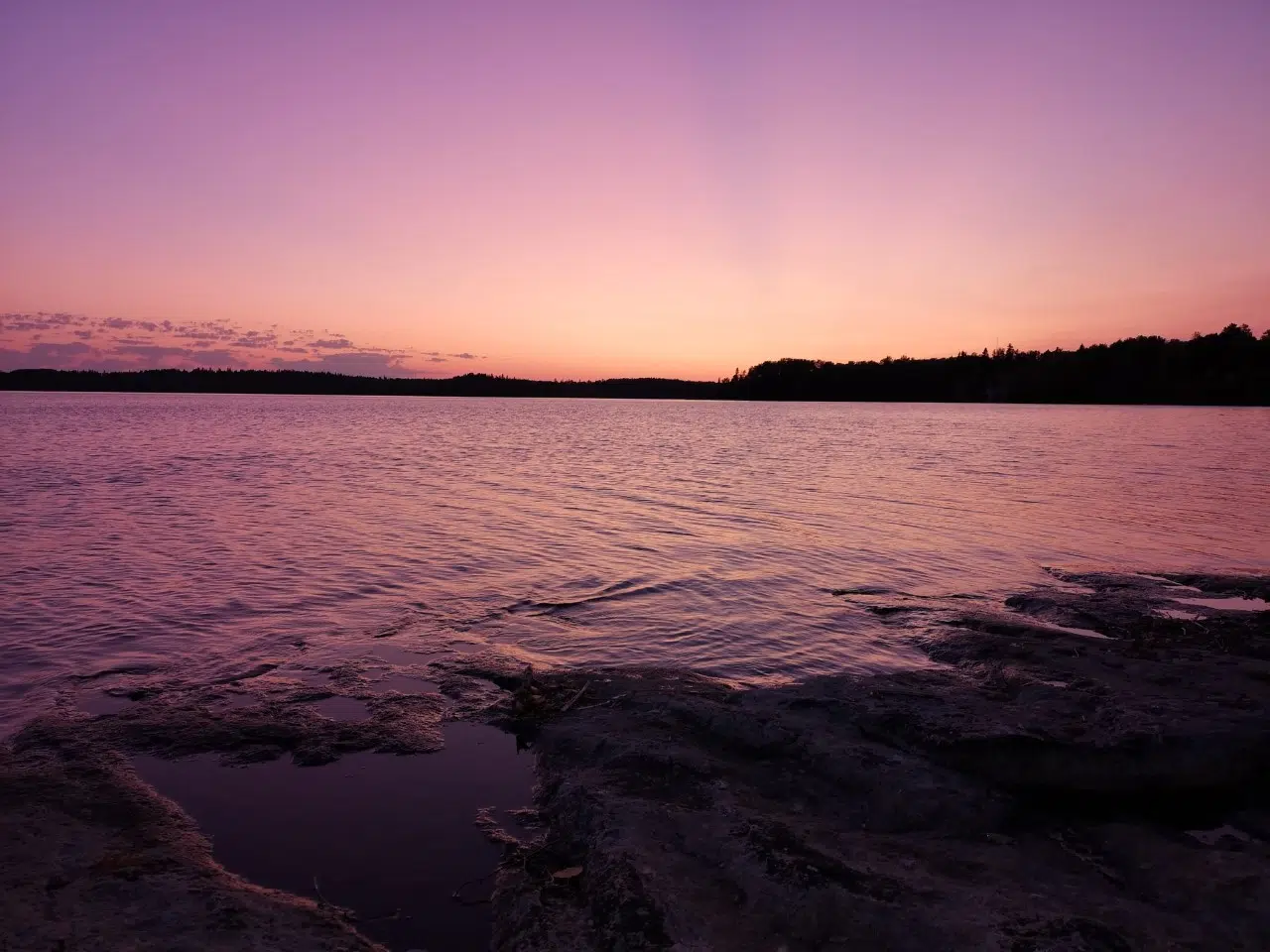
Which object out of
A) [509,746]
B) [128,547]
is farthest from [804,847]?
[128,547]

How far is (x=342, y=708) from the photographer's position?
8.04 meters

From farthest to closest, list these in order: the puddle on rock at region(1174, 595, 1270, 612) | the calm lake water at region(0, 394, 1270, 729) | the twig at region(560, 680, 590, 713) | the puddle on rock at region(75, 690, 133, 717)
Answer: the puddle on rock at region(1174, 595, 1270, 612), the calm lake water at region(0, 394, 1270, 729), the twig at region(560, 680, 590, 713), the puddle on rock at region(75, 690, 133, 717)

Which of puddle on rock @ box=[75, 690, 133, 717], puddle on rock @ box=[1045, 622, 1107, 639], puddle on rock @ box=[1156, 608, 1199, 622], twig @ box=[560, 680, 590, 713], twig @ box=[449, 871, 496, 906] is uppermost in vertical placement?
puddle on rock @ box=[1156, 608, 1199, 622]

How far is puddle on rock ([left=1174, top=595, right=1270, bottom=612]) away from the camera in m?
12.3

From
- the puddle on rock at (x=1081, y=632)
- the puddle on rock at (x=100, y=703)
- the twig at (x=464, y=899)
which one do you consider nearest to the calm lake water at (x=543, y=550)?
the puddle on rock at (x=100, y=703)

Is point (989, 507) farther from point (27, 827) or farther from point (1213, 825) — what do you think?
point (27, 827)

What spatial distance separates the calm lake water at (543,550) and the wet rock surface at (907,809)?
2114mm

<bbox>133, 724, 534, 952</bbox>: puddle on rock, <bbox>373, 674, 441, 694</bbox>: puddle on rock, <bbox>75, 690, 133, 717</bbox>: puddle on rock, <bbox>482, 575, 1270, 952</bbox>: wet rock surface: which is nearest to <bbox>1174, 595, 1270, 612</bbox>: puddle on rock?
<bbox>482, 575, 1270, 952</bbox>: wet rock surface

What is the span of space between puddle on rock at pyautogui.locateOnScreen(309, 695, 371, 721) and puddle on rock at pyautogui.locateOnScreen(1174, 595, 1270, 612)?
1415cm

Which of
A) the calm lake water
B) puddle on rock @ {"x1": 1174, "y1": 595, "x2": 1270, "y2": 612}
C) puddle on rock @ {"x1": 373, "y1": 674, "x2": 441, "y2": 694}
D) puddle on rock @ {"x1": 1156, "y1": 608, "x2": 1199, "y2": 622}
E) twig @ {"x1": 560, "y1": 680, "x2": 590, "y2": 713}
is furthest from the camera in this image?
puddle on rock @ {"x1": 1174, "y1": 595, "x2": 1270, "y2": 612}

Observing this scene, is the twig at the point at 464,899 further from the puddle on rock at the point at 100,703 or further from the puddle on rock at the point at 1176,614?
the puddle on rock at the point at 1176,614

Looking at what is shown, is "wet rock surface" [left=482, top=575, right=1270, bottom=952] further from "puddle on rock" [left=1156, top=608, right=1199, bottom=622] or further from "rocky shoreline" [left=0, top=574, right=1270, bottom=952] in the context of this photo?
"puddle on rock" [left=1156, top=608, right=1199, bottom=622]

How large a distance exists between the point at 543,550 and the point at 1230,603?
1418cm

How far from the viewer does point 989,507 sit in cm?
2447
